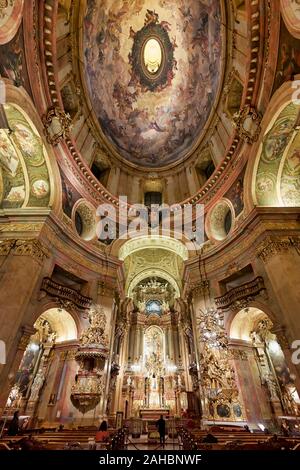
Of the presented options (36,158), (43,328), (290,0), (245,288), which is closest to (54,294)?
(43,328)

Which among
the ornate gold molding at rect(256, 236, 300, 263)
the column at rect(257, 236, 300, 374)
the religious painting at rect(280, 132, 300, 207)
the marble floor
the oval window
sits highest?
the oval window

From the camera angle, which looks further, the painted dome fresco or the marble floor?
the painted dome fresco

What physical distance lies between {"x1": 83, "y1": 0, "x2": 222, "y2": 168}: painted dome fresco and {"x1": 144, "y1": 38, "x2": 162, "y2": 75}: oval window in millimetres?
66

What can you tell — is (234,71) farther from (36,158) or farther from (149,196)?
(36,158)

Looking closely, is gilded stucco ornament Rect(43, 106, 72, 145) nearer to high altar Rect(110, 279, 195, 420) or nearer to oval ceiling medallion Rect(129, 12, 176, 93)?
oval ceiling medallion Rect(129, 12, 176, 93)

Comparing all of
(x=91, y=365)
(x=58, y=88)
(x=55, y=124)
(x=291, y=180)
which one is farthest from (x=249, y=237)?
(x=58, y=88)

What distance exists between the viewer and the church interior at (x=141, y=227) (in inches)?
339

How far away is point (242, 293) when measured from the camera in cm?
1040

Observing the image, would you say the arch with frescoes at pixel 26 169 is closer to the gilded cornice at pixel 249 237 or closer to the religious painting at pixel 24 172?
the religious painting at pixel 24 172

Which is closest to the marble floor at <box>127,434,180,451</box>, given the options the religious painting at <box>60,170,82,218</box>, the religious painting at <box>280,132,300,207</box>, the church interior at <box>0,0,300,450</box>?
the church interior at <box>0,0,300,450</box>

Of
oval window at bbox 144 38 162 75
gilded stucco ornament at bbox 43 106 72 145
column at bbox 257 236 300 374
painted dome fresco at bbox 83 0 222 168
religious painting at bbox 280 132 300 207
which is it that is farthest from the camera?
oval window at bbox 144 38 162 75

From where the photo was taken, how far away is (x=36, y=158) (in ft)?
36.3

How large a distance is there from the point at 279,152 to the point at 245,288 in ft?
22.6

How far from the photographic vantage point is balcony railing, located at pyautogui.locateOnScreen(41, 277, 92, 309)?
9.95 metres
